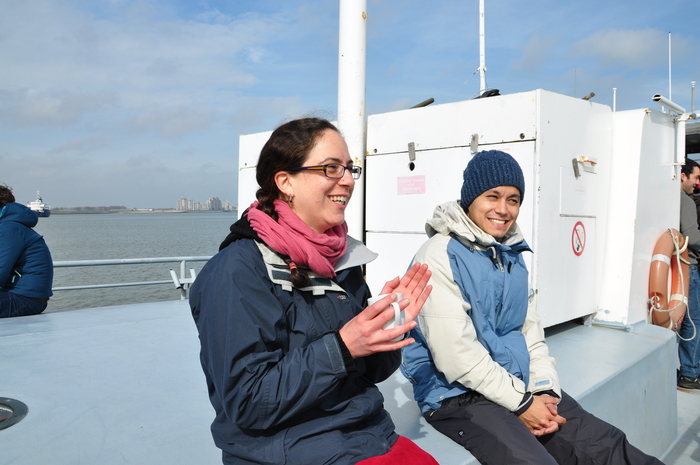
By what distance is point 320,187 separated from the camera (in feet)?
5.79

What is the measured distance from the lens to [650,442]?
3811mm

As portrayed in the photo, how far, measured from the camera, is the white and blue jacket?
7.16 ft

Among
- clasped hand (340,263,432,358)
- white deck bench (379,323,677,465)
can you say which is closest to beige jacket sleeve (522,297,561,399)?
white deck bench (379,323,677,465)

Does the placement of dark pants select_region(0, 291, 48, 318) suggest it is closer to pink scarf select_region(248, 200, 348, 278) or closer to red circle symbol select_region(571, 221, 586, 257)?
pink scarf select_region(248, 200, 348, 278)

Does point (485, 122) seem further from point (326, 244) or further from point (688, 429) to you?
point (688, 429)

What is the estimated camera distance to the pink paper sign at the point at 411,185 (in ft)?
14.3

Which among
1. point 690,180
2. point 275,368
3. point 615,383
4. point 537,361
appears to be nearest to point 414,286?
point 275,368

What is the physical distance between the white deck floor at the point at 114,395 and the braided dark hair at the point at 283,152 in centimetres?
123

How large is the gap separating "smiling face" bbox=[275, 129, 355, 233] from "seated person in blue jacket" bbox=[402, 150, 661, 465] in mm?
740

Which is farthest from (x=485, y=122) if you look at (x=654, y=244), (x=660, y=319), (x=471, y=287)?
(x=660, y=319)

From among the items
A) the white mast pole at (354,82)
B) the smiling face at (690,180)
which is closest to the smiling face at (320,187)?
the white mast pole at (354,82)

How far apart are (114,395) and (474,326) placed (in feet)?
6.91

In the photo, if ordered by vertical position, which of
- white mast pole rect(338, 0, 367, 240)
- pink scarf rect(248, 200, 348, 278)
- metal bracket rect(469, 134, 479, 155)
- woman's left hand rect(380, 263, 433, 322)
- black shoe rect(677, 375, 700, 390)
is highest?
white mast pole rect(338, 0, 367, 240)

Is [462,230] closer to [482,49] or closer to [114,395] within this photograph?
[114,395]
